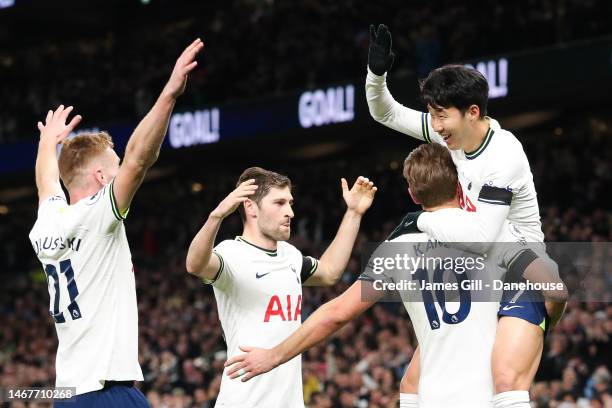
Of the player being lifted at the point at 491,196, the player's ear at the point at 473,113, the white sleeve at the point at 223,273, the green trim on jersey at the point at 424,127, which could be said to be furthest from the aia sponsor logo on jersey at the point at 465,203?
the white sleeve at the point at 223,273

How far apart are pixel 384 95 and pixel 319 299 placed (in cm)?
1175

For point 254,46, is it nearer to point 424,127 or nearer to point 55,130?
point 424,127

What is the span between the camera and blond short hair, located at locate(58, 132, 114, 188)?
525 cm

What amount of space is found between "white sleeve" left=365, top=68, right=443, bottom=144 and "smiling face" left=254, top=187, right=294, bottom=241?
0.79 metres

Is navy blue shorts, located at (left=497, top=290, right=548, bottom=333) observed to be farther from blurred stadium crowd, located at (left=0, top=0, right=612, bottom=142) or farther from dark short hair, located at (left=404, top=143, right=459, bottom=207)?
blurred stadium crowd, located at (left=0, top=0, right=612, bottom=142)

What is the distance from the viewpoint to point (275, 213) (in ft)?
20.3

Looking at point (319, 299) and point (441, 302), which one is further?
point (319, 299)

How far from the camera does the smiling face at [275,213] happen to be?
20.2 feet

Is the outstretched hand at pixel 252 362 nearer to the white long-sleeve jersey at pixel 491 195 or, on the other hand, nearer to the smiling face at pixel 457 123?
the white long-sleeve jersey at pixel 491 195

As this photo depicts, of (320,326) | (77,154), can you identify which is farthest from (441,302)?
(77,154)

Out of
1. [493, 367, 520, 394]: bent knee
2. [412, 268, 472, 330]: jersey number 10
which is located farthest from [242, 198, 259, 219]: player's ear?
[493, 367, 520, 394]: bent knee

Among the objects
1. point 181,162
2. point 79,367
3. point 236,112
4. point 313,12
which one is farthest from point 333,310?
point 181,162

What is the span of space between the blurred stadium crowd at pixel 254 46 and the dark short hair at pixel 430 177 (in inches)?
457

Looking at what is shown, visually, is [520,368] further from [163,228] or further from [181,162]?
[163,228]
